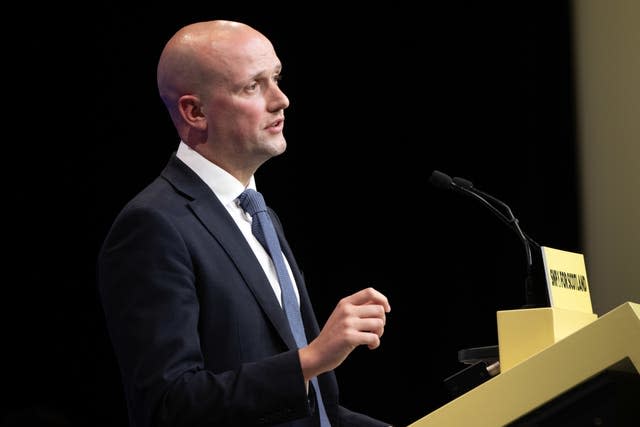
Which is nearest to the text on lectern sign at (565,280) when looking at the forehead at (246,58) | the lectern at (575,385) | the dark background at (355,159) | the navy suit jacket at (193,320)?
the lectern at (575,385)

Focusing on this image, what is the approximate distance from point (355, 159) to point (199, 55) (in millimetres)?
2236

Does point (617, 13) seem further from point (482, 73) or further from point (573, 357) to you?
point (573, 357)

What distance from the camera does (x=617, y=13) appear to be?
4164 millimetres

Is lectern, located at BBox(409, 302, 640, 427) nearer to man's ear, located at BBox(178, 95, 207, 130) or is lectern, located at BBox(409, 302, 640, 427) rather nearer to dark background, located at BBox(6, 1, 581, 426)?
man's ear, located at BBox(178, 95, 207, 130)

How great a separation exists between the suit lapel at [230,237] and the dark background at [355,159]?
2085 mm

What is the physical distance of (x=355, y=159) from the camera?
14.4 feet

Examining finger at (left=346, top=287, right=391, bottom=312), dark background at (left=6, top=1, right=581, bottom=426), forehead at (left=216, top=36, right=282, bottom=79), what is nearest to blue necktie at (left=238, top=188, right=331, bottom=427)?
forehead at (left=216, top=36, right=282, bottom=79)

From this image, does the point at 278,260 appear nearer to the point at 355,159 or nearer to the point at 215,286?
the point at 215,286

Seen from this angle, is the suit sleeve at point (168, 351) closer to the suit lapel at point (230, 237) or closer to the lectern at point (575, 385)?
the suit lapel at point (230, 237)

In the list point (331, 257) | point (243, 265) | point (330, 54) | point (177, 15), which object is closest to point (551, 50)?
point (330, 54)

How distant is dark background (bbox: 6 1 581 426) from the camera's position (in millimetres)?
4066

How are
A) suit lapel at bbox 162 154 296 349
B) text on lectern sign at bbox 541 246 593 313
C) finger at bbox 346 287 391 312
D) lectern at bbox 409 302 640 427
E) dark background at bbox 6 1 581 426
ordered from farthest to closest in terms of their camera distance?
1. dark background at bbox 6 1 581 426
2. suit lapel at bbox 162 154 296 349
3. text on lectern sign at bbox 541 246 593 313
4. finger at bbox 346 287 391 312
5. lectern at bbox 409 302 640 427

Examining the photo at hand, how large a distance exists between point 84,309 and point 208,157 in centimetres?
207

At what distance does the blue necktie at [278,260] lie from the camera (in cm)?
205
